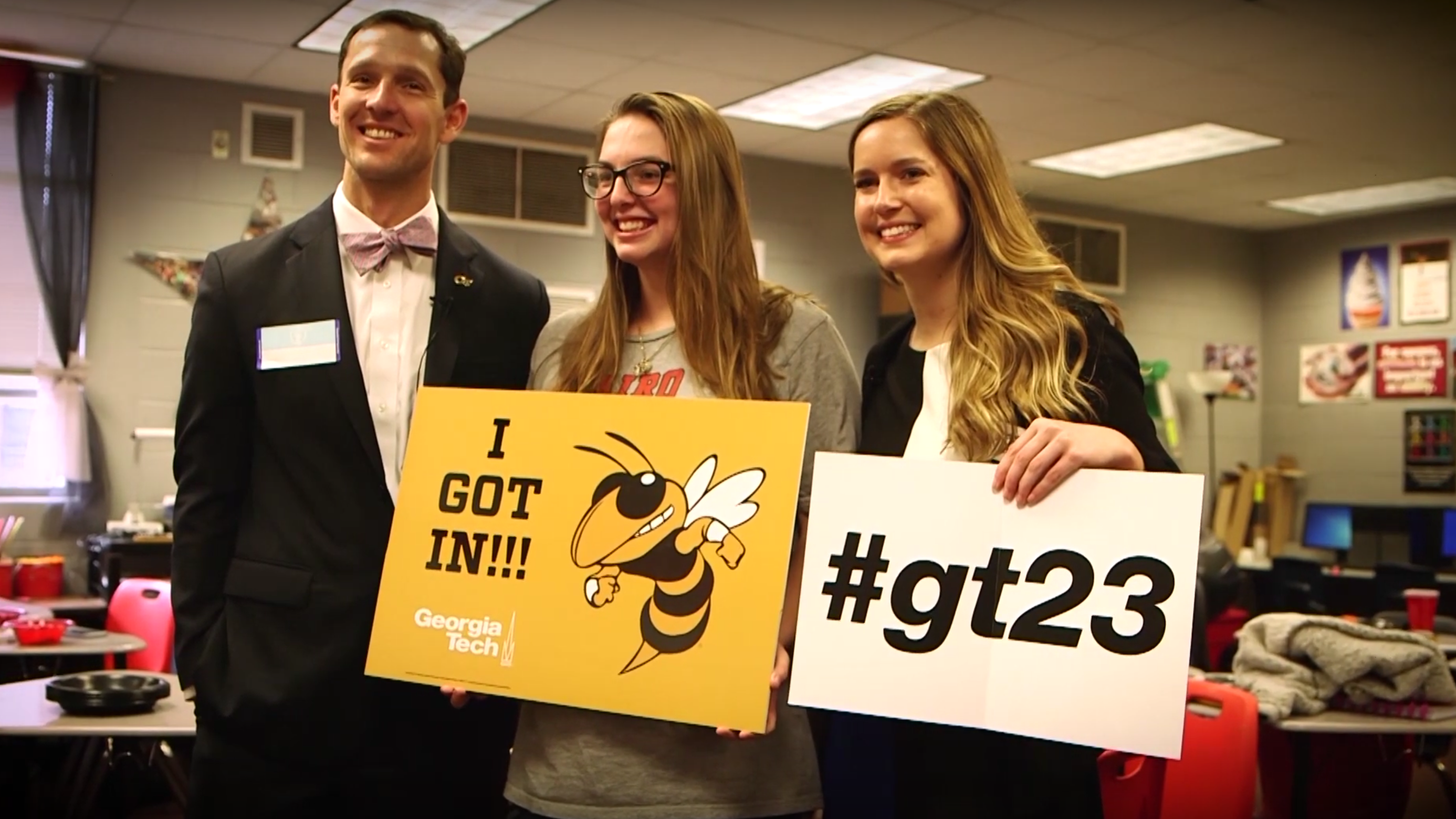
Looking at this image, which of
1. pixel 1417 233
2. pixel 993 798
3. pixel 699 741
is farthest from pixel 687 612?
pixel 1417 233

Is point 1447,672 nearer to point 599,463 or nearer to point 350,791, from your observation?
point 599,463

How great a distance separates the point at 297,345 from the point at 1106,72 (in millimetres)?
5089

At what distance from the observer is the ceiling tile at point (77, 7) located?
507cm

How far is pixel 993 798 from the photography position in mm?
1562

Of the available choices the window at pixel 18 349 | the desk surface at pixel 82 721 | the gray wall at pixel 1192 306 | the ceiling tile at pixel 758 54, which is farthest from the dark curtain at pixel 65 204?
the gray wall at pixel 1192 306

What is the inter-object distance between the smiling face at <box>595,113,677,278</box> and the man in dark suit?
1.03 ft

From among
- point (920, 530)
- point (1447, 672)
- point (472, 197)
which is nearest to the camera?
point (920, 530)

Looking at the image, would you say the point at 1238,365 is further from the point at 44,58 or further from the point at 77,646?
the point at 77,646

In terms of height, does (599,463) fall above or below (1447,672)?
above

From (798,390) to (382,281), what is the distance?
69cm

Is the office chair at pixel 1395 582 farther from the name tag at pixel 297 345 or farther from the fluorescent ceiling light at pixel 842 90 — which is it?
the name tag at pixel 297 345

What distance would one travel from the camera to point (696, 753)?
5.11ft

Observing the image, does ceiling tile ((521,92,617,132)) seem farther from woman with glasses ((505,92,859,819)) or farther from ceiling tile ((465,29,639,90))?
woman with glasses ((505,92,859,819))

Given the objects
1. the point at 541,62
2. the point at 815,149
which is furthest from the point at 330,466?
the point at 815,149
